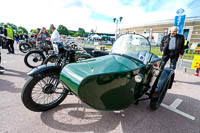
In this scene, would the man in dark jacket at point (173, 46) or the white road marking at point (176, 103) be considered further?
the man in dark jacket at point (173, 46)

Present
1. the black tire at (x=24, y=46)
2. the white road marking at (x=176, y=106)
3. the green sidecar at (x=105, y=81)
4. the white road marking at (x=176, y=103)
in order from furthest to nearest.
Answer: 1. the black tire at (x=24, y=46)
2. the white road marking at (x=176, y=103)
3. the white road marking at (x=176, y=106)
4. the green sidecar at (x=105, y=81)

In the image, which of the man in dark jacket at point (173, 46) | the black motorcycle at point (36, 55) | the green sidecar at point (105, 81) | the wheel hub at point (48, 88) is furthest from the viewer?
the black motorcycle at point (36, 55)

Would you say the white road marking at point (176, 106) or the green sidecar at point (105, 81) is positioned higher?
the green sidecar at point (105, 81)

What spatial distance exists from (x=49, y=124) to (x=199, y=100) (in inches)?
142

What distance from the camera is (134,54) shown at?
1.87m

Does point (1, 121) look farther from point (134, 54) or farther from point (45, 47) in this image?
point (45, 47)

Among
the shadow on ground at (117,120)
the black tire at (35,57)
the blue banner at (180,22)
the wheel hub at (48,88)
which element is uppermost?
the blue banner at (180,22)

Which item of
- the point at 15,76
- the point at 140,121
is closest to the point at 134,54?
the point at 140,121

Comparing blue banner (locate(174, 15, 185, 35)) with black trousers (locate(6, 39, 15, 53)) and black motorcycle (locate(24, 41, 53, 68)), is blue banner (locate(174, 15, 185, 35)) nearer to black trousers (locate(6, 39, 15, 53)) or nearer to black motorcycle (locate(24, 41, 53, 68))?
black motorcycle (locate(24, 41, 53, 68))

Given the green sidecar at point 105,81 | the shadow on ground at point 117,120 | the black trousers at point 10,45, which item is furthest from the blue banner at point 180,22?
the black trousers at point 10,45

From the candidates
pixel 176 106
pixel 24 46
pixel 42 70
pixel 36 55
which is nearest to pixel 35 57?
pixel 36 55

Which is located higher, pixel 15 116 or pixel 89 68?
pixel 89 68

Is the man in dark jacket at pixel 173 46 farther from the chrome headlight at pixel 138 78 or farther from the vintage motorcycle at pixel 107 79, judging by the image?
the chrome headlight at pixel 138 78

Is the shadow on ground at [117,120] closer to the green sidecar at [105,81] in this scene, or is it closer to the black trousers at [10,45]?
the green sidecar at [105,81]
